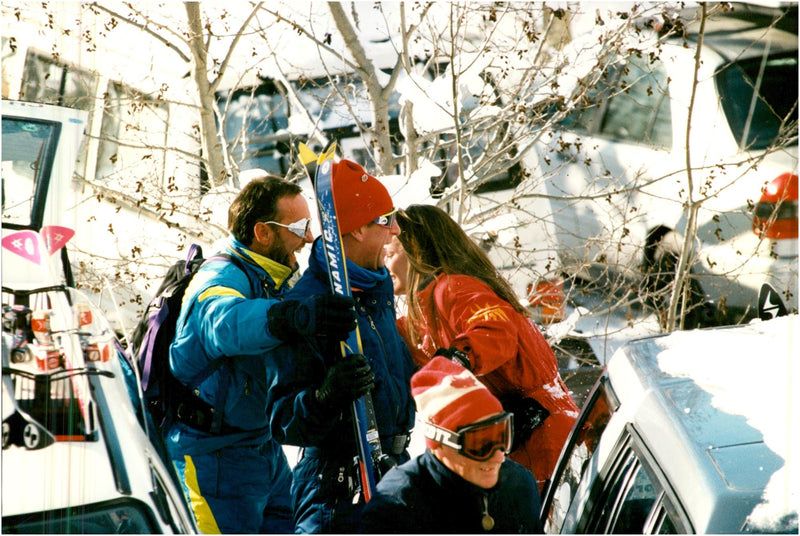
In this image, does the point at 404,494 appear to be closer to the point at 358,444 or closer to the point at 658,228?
the point at 358,444

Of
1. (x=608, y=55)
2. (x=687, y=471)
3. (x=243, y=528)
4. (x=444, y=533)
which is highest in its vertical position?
(x=608, y=55)

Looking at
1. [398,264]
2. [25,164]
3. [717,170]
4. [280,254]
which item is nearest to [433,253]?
[398,264]

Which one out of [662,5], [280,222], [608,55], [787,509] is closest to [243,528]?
[280,222]

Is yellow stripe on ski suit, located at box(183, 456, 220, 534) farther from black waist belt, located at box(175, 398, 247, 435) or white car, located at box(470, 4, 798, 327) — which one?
white car, located at box(470, 4, 798, 327)

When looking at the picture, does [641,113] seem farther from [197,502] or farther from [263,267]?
[197,502]

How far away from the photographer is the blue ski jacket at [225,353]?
2773 millimetres

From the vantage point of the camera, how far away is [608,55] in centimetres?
534

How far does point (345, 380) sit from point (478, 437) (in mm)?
462

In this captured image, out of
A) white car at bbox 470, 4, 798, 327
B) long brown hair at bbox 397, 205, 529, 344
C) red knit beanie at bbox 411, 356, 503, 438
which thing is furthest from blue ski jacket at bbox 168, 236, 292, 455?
white car at bbox 470, 4, 798, 327

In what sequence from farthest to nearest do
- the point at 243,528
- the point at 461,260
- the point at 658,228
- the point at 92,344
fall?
the point at 658,228, the point at 461,260, the point at 243,528, the point at 92,344

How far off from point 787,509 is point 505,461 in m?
0.67

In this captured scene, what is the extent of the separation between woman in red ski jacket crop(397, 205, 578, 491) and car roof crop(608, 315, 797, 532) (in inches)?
14.9

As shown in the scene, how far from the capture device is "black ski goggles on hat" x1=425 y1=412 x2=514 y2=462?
79.4 inches

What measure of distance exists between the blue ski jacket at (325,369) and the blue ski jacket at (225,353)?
0.24 meters
